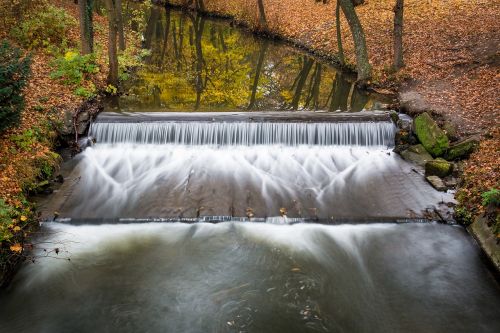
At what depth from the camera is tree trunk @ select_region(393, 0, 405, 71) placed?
1764cm

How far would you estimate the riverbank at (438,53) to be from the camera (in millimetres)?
11742

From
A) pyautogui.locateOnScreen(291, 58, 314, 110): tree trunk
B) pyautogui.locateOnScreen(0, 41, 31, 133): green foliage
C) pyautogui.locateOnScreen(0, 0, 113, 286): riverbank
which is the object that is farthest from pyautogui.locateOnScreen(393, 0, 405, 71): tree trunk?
pyautogui.locateOnScreen(0, 41, 31, 133): green foliage

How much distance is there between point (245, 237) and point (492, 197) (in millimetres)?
5662

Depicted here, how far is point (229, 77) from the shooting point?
20688mm

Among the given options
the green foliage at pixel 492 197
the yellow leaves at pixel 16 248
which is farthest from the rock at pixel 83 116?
the green foliage at pixel 492 197

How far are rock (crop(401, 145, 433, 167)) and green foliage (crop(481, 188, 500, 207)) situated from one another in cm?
309

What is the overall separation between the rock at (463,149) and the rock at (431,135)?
0.22 m

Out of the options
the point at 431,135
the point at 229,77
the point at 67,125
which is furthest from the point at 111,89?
the point at 431,135

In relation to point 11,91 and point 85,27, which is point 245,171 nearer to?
point 11,91

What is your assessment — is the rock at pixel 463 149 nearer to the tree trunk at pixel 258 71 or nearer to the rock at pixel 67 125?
the tree trunk at pixel 258 71

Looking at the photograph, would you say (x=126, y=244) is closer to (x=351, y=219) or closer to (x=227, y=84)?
(x=351, y=219)

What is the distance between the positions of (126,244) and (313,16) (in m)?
23.9

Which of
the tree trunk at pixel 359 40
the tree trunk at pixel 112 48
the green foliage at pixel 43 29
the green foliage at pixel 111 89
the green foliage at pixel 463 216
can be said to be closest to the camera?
the green foliage at pixel 463 216

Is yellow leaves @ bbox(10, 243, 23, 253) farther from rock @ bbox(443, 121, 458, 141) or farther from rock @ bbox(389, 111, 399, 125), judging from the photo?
rock @ bbox(443, 121, 458, 141)
